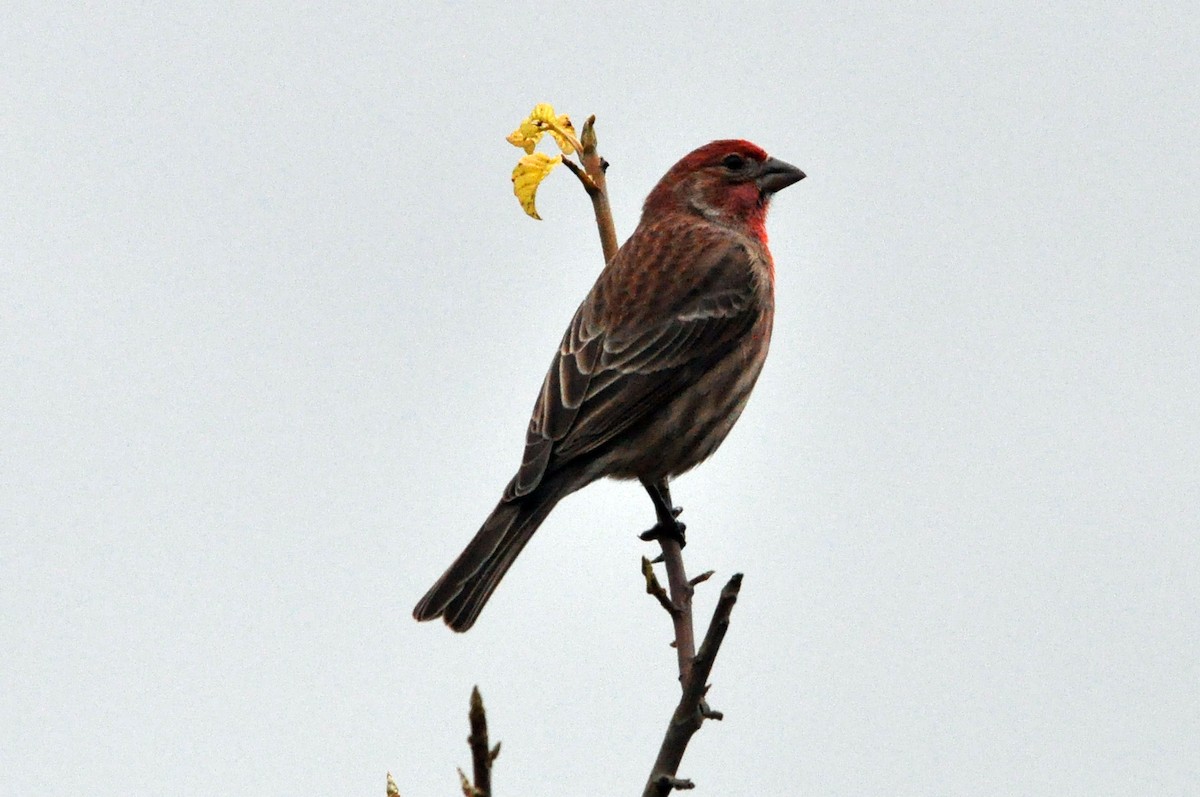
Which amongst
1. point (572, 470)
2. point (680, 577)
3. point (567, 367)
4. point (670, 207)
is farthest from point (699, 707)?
point (670, 207)

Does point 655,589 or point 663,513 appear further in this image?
point 663,513

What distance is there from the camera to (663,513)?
24.8 feet

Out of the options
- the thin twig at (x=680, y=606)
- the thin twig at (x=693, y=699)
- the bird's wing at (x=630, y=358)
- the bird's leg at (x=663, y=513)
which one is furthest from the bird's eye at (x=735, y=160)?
the thin twig at (x=693, y=699)

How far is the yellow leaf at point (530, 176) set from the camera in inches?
252

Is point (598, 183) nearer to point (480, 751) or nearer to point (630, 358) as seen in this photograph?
point (630, 358)

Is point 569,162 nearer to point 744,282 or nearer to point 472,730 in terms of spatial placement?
point 744,282

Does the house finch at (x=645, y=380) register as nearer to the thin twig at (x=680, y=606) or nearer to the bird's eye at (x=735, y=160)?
the bird's eye at (x=735, y=160)

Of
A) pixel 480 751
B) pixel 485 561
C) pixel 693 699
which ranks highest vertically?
pixel 485 561

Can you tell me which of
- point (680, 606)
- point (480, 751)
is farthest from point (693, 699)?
point (680, 606)

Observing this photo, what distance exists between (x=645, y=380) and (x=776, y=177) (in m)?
2.19

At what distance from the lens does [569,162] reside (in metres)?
6.61

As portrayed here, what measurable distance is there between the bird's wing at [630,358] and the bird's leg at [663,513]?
36 cm

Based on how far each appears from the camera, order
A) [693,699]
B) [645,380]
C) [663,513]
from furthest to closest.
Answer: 1. [645,380]
2. [663,513]
3. [693,699]

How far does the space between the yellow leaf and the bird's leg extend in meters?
1.57
